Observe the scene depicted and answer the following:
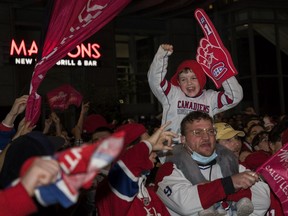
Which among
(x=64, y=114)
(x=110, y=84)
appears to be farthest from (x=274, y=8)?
(x=64, y=114)

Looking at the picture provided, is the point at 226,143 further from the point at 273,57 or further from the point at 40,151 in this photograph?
the point at 273,57

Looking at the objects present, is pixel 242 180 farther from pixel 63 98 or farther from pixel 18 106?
pixel 63 98

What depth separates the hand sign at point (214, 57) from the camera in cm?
544

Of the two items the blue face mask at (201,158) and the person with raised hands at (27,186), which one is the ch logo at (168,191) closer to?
the blue face mask at (201,158)

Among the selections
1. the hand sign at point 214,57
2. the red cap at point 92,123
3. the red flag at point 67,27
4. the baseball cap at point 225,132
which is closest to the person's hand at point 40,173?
the red flag at point 67,27

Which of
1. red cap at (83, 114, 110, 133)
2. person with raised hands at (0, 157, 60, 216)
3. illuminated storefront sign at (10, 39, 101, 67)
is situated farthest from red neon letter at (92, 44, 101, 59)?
person with raised hands at (0, 157, 60, 216)

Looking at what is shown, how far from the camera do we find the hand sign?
214 inches

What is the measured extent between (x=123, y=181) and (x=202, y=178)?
619 millimetres

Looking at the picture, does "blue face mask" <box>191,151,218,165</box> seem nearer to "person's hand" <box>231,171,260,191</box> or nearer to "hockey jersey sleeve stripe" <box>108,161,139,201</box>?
"person's hand" <box>231,171,260,191</box>

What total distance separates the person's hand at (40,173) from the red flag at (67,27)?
268cm

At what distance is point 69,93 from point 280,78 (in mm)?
15609

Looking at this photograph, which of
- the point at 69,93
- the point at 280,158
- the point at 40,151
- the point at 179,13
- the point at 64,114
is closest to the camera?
the point at 40,151

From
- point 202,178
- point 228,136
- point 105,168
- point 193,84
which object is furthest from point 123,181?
point 193,84

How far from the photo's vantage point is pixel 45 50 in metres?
4.55
